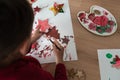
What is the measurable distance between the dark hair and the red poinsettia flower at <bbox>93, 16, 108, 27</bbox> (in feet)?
1.45

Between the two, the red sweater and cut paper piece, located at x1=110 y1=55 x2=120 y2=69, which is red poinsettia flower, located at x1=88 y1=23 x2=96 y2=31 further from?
the red sweater

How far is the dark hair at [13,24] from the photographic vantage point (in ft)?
1.58

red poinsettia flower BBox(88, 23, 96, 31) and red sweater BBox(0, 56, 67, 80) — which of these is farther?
red poinsettia flower BBox(88, 23, 96, 31)

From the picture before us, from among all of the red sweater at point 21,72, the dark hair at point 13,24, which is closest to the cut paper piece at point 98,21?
the red sweater at point 21,72

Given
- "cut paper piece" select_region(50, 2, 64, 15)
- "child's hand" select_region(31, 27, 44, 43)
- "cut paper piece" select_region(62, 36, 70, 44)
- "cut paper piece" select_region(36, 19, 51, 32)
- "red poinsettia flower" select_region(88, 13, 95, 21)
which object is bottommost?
"cut paper piece" select_region(62, 36, 70, 44)

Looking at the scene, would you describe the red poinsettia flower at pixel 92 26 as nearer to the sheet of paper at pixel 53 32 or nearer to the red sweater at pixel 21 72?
the sheet of paper at pixel 53 32

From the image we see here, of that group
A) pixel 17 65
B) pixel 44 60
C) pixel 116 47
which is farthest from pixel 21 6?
pixel 116 47

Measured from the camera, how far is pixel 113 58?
872 millimetres

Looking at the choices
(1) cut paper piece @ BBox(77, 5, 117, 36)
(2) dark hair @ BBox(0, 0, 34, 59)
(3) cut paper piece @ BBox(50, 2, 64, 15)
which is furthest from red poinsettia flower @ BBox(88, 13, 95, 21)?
(2) dark hair @ BBox(0, 0, 34, 59)

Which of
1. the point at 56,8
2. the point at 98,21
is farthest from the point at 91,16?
the point at 56,8

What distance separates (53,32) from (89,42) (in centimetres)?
14

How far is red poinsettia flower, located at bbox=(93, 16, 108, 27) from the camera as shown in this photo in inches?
36.6

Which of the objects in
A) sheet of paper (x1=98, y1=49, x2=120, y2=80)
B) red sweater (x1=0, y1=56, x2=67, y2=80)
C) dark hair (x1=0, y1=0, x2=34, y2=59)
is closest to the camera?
dark hair (x1=0, y1=0, x2=34, y2=59)

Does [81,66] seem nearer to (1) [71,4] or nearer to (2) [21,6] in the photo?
(1) [71,4]
